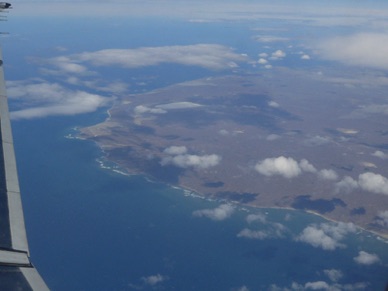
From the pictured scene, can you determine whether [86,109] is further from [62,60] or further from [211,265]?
[211,265]

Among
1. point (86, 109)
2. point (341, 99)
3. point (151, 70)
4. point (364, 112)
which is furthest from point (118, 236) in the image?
point (151, 70)

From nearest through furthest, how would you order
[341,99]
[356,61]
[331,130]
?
1. [331,130]
2. [341,99]
3. [356,61]

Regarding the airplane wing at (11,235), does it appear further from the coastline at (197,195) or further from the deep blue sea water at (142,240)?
the coastline at (197,195)

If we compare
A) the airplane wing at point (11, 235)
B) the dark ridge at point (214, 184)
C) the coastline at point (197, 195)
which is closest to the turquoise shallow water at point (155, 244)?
the coastline at point (197, 195)

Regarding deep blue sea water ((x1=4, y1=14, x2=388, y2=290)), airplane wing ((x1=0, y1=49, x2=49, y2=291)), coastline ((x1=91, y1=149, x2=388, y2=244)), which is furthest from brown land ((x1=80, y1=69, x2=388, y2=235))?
airplane wing ((x1=0, y1=49, x2=49, y2=291))

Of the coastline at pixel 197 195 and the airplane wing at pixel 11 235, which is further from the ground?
the airplane wing at pixel 11 235
